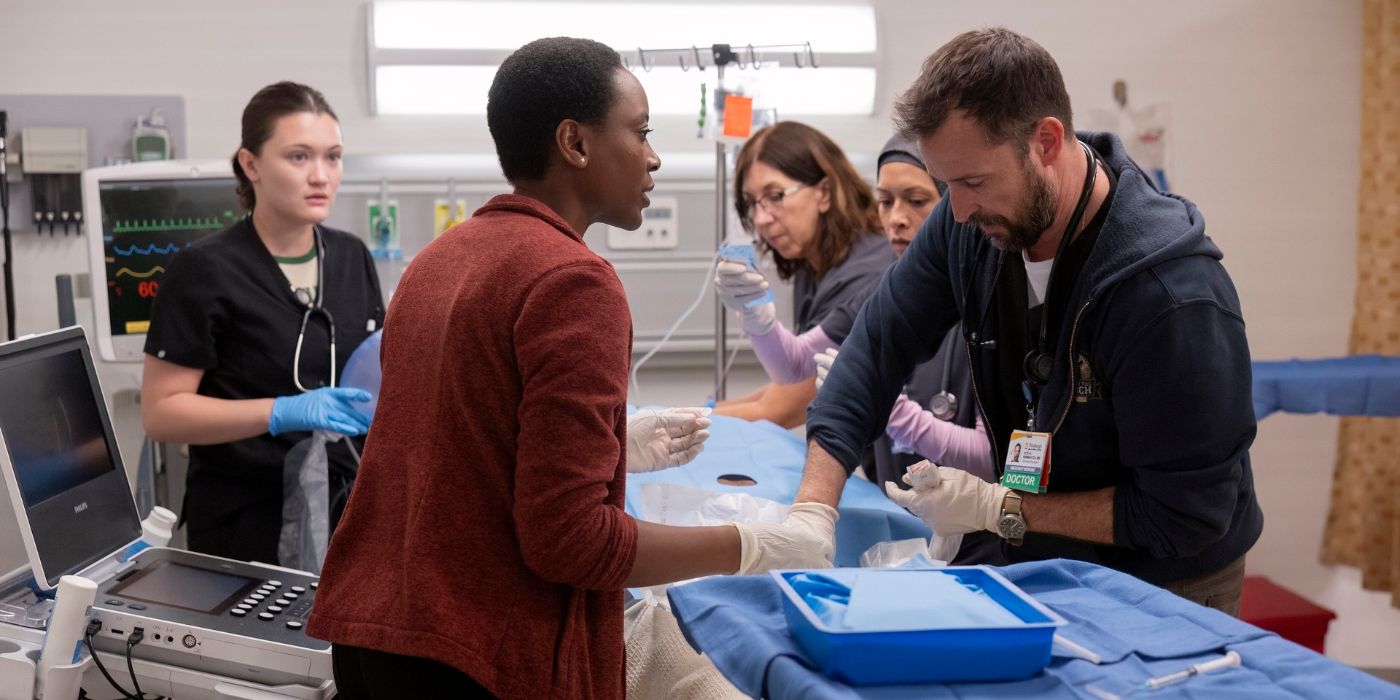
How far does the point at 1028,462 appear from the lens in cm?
170

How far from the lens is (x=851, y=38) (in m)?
4.02

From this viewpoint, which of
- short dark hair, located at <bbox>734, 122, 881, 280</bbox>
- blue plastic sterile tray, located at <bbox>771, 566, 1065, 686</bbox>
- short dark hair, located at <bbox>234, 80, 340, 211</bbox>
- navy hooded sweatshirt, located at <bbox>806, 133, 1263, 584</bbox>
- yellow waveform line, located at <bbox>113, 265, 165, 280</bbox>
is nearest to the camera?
blue plastic sterile tray, located at <bbox>771, 566, 1065, 686</bbox>

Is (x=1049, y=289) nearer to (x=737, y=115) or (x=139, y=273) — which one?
(x=737, y=115)

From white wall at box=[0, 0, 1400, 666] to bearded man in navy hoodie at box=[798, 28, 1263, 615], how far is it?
2.38m

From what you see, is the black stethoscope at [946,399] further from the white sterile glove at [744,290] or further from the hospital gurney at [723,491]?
the white sterile glove at [744,290]

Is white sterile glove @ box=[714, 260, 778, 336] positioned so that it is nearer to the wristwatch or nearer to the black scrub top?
the black scrub top

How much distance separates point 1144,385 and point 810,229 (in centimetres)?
149

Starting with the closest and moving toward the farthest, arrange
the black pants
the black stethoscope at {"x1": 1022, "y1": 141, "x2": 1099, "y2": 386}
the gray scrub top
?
the black pants
the black stethoscope at {"x1": 1022, "y1": 141, "x2": 1099, "y2": 386}
the gray scrub top

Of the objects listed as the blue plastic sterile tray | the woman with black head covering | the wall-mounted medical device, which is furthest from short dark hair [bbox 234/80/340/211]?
the blue plastic sterile tray

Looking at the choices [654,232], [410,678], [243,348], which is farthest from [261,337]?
[654,232]

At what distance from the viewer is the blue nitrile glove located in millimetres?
2271

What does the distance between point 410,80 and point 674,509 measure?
2.25 metres

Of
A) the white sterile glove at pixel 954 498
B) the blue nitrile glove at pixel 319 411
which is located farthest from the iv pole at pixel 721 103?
the white sterile glove at pixel 954 498

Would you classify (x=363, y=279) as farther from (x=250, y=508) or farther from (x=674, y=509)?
(x=674, y=509)
